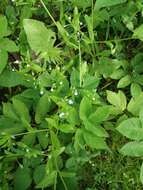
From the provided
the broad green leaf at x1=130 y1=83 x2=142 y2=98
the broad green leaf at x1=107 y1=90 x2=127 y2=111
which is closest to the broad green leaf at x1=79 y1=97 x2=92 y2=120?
the broad green leaf at x1=107 y1=90 x2=127 y2=111

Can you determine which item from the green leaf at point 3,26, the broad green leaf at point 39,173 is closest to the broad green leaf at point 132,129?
the broad green leaf at point 39,173

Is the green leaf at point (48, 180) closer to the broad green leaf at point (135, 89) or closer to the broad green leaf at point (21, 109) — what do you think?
the broad green leaf at point (21, 109)

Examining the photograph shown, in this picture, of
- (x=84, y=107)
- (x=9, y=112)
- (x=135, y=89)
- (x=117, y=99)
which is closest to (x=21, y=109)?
(x=9, y=112)

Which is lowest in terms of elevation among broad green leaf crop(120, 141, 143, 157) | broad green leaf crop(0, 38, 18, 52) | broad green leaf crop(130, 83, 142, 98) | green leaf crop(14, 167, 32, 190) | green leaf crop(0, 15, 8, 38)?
green leaf crop(14, 167, 32, 190)

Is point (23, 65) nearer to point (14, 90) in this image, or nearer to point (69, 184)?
point (14, 90)

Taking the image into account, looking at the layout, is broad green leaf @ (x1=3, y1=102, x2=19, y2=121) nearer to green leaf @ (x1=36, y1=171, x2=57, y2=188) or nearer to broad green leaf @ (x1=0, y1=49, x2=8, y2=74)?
broad green leaf @ (x1=0, y1=49, x2=8, y2=74)

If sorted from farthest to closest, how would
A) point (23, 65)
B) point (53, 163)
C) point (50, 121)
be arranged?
point (23, 65) → point (53, 163) → point (50, 121)

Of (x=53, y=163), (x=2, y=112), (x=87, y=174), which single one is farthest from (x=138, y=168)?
(x=2, y=112)
